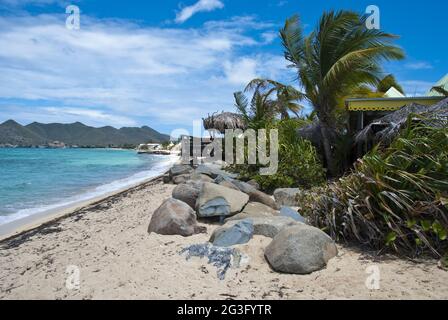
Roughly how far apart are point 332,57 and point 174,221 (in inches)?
285

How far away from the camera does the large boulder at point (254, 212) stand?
5666mm

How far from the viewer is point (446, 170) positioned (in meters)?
4.12

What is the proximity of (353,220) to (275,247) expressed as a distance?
1128 millimetres

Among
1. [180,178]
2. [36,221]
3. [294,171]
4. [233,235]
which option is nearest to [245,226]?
[233,235]

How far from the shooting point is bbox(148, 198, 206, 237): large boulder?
5.09m

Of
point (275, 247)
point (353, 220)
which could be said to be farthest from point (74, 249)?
point (353, 220)

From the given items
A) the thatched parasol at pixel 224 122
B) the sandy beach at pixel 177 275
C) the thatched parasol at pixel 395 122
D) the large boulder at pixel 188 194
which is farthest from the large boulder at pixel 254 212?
the thatched parasol at pixel 224 122

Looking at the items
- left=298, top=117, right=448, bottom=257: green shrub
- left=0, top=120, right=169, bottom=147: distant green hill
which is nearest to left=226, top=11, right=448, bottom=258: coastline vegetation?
left=298, top=117, right=448, bottom=257: green shrub

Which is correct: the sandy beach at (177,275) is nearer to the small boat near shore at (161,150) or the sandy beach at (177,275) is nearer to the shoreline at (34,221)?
the shoreline at (34,221)

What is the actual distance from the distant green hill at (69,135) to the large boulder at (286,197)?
99000 mm

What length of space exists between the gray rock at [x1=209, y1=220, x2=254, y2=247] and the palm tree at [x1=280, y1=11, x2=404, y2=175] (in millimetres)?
6208

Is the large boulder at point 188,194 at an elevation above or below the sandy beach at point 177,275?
above
